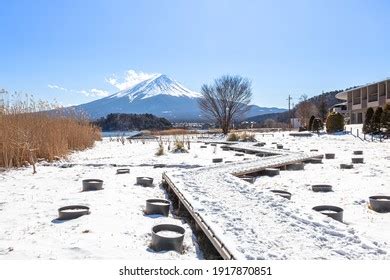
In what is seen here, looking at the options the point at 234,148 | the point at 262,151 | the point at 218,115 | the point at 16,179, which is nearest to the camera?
the point at 16,179

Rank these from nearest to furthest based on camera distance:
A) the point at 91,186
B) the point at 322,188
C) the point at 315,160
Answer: the point at 322,188, the point at 91,186, the point at 315,160

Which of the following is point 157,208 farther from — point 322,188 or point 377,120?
point 377,120

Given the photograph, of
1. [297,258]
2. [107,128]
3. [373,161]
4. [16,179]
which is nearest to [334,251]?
[297,258]

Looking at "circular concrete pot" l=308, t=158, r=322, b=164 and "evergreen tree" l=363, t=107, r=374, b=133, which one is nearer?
"circular concrete pot" l=308, t=158, r=322, b=164

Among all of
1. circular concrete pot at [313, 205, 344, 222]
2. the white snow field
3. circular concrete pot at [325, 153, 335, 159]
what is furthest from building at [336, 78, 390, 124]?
circular concrete pot at [313, 205, 344, 222]

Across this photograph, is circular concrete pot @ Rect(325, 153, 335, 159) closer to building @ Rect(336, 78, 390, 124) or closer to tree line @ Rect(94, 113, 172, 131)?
building @ Rect(336, 78, 390, 124)

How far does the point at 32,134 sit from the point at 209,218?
5.86 metres

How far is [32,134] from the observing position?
27.4 feet

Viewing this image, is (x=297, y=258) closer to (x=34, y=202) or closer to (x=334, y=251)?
(x=334, y=251)

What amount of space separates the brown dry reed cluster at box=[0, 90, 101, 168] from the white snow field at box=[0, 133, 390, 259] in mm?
1186

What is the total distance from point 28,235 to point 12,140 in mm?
4772

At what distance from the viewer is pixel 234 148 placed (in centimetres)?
1339

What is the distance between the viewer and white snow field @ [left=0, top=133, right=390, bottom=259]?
2.93 meters

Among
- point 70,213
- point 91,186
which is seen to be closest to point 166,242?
point 70,213
